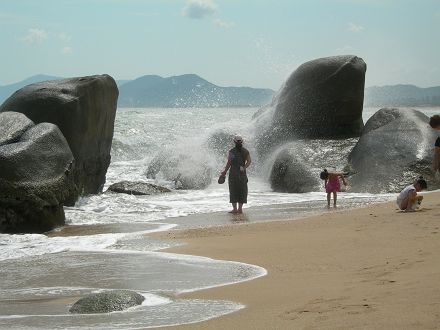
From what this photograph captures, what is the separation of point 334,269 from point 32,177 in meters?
6.71

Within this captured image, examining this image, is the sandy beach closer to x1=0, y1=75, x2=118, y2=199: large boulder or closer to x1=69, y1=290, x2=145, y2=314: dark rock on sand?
x1=69, y1=290, x2=145, y2=314: dark rock on sand

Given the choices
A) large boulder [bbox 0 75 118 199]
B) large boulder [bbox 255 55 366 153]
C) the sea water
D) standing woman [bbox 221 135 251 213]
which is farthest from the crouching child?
large boulder [bbox 255 55 366 153]

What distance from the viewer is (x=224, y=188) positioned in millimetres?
20344

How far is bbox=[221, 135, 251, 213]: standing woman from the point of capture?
14.7m

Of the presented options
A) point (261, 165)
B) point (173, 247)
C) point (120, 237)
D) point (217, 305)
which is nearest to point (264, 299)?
point (217, 305)

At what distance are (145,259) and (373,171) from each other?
10269 millimetres

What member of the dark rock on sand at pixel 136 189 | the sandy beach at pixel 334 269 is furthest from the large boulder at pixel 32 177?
the dark rock on sand at pixel 136 189

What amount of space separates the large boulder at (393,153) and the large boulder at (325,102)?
176cm

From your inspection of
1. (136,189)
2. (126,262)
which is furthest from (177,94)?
(126,262)

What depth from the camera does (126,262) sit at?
869cm

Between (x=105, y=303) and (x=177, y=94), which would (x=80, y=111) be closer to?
(x=105, y=303)

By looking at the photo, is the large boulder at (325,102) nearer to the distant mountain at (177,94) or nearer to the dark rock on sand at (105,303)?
the dark rock on sand at (105,303)

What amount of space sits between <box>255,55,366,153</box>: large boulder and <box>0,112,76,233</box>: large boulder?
31.7ft

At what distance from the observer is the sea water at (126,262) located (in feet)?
19.6
